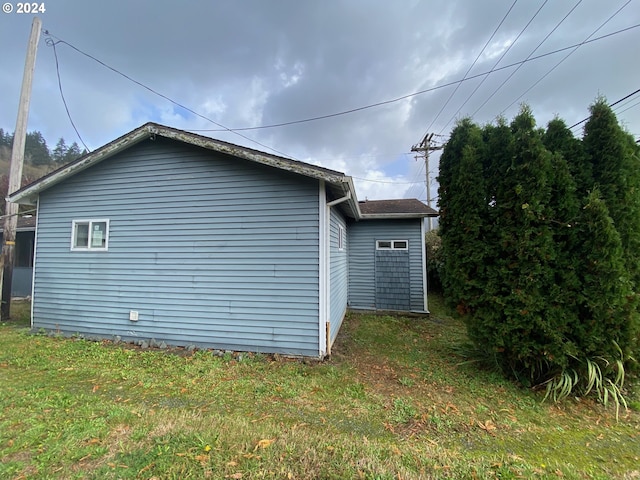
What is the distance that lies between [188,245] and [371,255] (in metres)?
5.71

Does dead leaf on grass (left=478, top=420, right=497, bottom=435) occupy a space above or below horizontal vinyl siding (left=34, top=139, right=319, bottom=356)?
below

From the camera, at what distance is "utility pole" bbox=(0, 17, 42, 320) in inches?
266

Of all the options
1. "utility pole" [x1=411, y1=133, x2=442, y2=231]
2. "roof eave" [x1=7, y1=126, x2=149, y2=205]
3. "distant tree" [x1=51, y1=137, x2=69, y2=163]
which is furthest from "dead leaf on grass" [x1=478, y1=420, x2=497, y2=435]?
"distant tree" [x1=51, y1=137, x2=69, y2=163]

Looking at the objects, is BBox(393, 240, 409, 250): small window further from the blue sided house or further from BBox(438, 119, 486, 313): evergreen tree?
BBox(438, 119, 486, 313): evergreen tree

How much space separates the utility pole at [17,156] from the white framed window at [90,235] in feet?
6.80

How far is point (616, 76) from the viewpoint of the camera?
6.47 metres

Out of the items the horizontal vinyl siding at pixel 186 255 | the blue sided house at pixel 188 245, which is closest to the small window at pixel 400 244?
the blue sided house at pixel 188 245

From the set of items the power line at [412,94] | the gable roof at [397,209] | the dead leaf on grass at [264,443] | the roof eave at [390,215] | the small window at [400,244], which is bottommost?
the dead leaf on grass at [264,443]

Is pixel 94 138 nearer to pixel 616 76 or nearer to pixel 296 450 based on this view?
pixel 296 450

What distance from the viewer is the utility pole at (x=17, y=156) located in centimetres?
677

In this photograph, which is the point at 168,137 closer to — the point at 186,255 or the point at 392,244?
the point at 186,255

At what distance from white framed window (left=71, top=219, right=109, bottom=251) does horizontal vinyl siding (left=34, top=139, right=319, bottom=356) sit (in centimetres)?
14

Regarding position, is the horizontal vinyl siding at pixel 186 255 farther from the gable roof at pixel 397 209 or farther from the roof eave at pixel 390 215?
the gable roof at pixel 397 209

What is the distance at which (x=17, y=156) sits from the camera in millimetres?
6816
